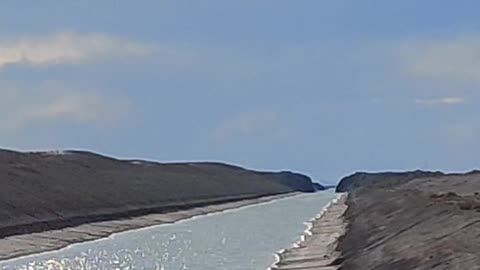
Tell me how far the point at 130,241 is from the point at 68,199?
1110 inches

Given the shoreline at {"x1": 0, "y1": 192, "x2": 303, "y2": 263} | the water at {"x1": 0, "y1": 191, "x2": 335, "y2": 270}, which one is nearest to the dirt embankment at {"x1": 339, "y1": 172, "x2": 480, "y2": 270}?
the water at {"x1": 0, "y1": 191, "x2": 335, "y2": 270}

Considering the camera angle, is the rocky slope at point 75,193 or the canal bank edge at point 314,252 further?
the rocky slope at point 75,193

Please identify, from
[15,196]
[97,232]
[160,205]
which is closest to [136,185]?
[160,205]

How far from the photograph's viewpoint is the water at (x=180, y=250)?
41438 mm

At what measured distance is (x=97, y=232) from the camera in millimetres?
63250

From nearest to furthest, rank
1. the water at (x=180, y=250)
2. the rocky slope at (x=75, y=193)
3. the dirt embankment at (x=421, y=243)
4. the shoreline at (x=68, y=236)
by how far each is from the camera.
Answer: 1. the dirt embankment at (x=421, y=243)
2. the water at (x=180, y=250)
3. the shoreline at (x=68, y=236)
4. the rocky slope at (x=75, y=193)

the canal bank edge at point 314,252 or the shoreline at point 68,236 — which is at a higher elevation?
the shoreline at point 68,236

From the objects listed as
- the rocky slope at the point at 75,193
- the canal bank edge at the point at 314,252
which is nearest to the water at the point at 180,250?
the canal bank edge at the point at 314,252

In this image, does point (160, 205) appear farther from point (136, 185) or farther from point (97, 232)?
point (97, 232)

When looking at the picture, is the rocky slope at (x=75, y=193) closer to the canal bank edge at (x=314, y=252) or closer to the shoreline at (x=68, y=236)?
the shoreline at (x=68, y=236)

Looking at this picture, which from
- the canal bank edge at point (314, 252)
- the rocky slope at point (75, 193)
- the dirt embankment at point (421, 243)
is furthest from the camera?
the rocky slope at point (75, 193)

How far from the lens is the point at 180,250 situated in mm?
49781

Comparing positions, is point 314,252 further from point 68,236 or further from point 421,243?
point 68,236

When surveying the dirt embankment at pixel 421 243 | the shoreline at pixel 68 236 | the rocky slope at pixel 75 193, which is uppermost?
the rocky slope at pixel 75 193
